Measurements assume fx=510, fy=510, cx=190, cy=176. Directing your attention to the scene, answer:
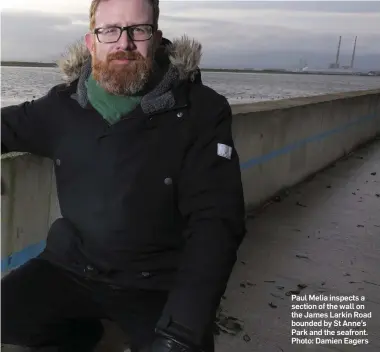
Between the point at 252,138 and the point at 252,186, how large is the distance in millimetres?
519

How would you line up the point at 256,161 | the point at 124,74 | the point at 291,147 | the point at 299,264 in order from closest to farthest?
1. the point at 124,74
2. the point at 299,264
3. the point at 256,161
4. the point at 291,147

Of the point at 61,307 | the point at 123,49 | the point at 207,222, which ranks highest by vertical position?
the point at 123,49

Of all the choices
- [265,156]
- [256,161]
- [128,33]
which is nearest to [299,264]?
[256,161]

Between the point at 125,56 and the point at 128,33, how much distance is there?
100 millimetres

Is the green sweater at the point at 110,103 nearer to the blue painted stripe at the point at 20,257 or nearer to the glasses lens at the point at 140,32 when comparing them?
the glasses lens at the point at 140,32

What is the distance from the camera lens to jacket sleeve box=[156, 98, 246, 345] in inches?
79.5

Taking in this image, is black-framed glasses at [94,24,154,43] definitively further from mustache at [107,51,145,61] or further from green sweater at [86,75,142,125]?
green sweater at [86,75,142,125]

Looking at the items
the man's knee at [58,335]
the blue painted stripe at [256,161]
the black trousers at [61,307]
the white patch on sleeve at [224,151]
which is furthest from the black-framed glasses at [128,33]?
the man's knee at [58,335]

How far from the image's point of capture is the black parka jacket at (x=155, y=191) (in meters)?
2.12

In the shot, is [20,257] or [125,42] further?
[20,257]

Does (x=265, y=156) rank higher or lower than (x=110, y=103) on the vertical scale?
lower

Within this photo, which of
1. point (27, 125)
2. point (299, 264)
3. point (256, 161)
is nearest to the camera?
point (27, 125)

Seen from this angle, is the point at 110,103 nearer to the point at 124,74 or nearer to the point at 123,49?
the point at 124,74

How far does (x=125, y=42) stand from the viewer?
7.36ft
